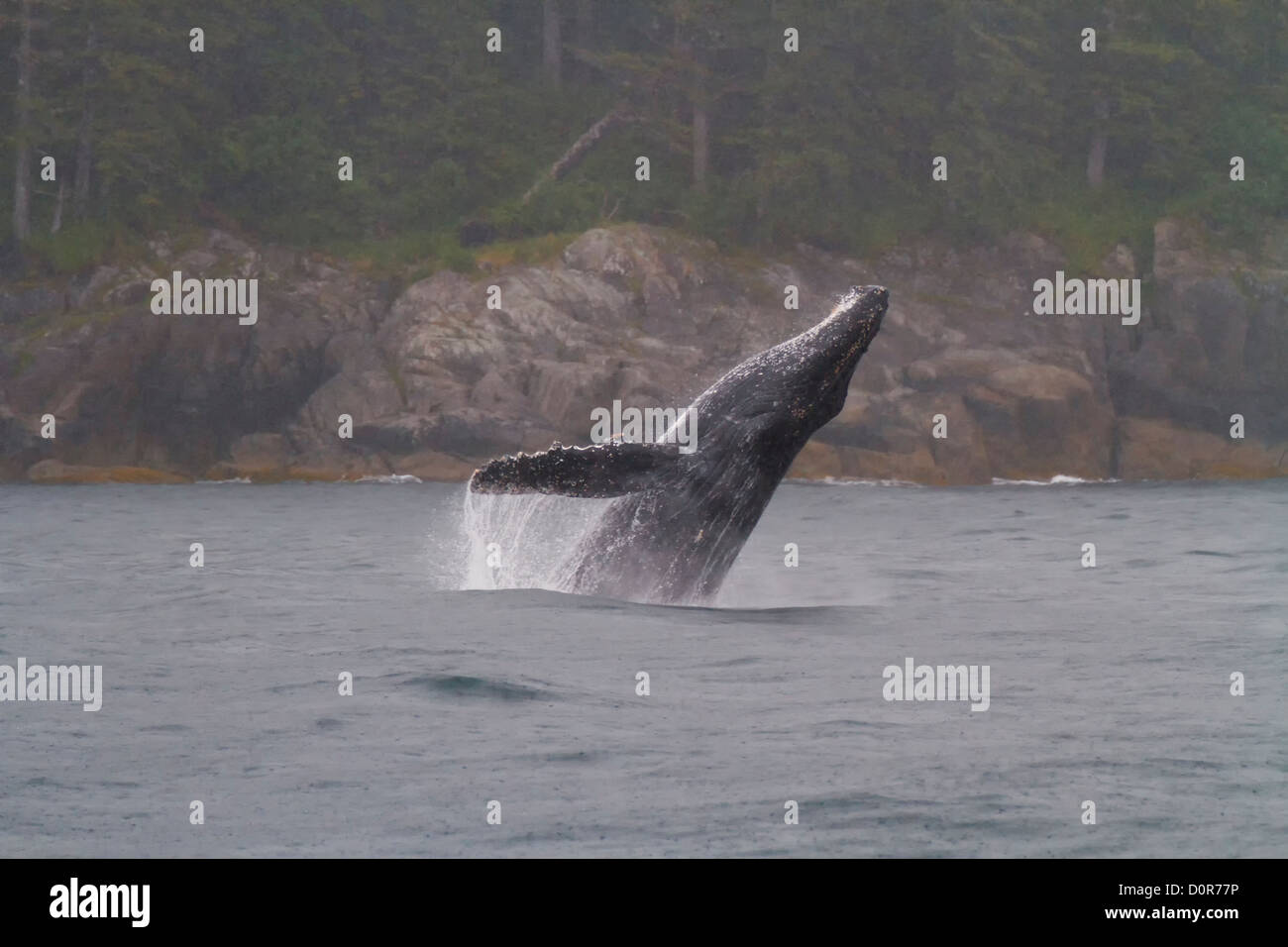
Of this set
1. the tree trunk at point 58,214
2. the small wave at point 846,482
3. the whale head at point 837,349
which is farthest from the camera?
the tree trunk at point 58,214

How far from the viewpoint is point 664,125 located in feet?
185

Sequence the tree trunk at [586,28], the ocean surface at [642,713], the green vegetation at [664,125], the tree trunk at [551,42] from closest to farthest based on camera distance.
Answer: the ocean surface at [642,713]
the green vegetation at [664,125]
the tree trunk at [551,42]
the tree trunk at [586,28]

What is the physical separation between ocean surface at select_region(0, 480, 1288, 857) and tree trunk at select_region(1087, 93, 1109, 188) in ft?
122

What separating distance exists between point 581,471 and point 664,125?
43.4m

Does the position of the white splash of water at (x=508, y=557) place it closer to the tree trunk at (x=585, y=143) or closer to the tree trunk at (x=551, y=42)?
the tree trunk at (x=585, y=143)

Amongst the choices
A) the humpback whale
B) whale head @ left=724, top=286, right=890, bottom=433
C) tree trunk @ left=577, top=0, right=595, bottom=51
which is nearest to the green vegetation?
tree trunk @ left=577, top=0, right=595, bottom=51

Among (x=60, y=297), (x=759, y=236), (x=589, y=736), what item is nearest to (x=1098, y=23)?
(x=759, y=236)

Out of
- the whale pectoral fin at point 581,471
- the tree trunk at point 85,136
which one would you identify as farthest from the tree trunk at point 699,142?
the whale pectoral fin at point 581,471

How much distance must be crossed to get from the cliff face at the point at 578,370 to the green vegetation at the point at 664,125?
349 cm

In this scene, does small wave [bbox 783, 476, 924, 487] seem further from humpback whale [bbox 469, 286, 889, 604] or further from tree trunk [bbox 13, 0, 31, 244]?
humpback whale [bbox 469, 286, 889, 604]

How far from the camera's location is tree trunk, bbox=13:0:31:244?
51188mm

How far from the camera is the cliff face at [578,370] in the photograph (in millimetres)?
44312

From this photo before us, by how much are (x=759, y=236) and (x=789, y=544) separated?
98.9 ft
